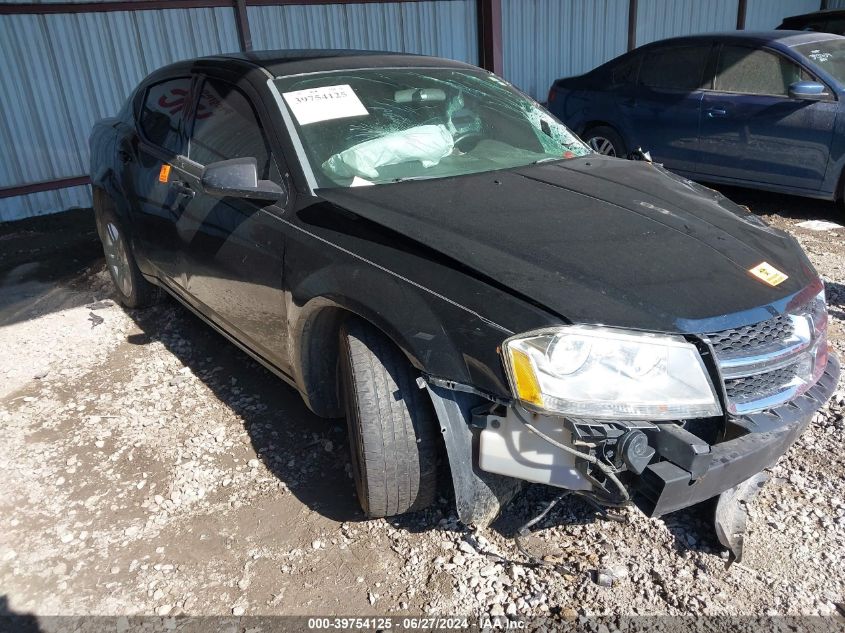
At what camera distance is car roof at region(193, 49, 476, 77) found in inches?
126

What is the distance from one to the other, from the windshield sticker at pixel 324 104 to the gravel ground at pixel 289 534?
1.42 meters

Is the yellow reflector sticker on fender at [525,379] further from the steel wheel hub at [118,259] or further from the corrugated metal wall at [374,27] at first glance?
the corrugated metal wall at [374,27]

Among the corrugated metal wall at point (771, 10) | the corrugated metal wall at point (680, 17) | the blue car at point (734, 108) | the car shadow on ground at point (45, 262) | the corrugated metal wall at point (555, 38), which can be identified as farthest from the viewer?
the corrugated metal wall at point (771, 10)

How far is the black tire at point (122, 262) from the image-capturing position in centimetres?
447

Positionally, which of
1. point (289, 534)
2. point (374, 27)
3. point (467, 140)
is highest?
point (467, 140)

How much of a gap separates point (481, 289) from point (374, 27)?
806 centimetres

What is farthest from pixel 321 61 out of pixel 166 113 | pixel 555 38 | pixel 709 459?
pixel 555 38

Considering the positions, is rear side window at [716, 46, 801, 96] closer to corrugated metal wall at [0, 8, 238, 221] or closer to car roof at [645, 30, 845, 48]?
car roof at [645, 30, 845, 48]

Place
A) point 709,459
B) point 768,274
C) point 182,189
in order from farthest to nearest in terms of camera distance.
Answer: point 182,189, point 768,274, point 709,459

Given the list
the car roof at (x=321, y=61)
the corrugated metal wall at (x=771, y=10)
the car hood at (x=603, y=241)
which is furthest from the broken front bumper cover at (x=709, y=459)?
the corrugated metal wall at (x=771, y=10)

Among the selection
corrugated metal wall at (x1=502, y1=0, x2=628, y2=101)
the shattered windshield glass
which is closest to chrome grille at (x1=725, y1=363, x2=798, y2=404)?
the shattered windshield glass

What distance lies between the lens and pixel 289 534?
2631 millimetres

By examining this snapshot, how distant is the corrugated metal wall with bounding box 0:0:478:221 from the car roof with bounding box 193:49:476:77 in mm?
4537

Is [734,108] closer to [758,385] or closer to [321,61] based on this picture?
[321,61]
